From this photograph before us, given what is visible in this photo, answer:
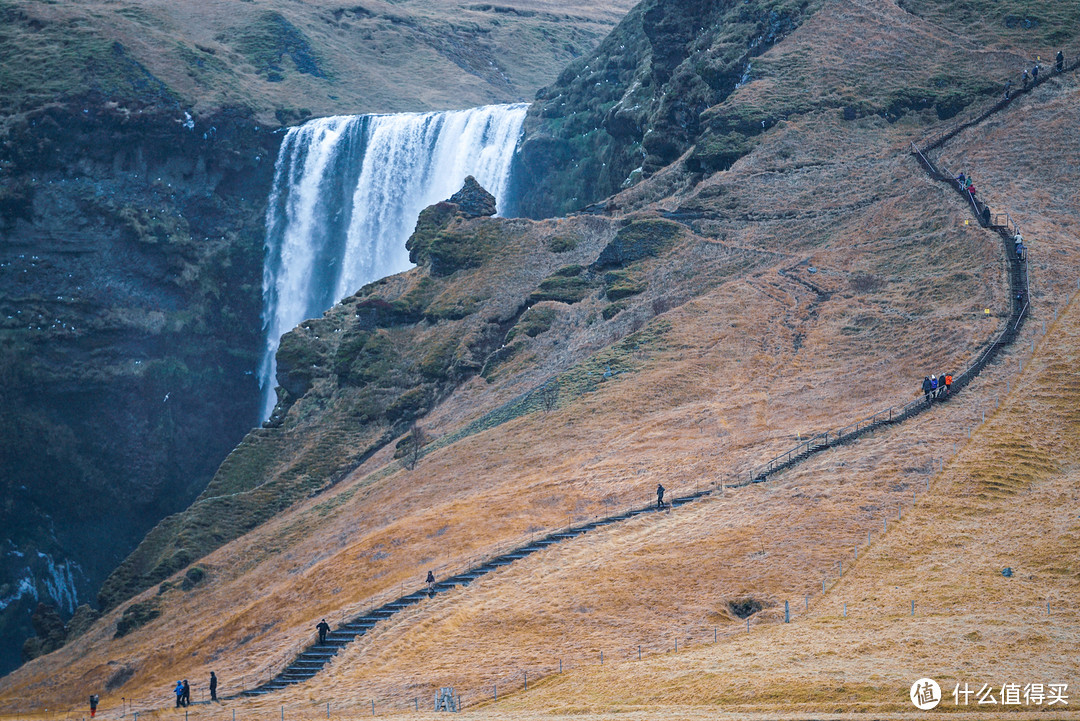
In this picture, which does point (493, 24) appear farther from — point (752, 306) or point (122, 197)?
point (752, 306)

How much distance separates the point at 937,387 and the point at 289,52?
9993 centimetres

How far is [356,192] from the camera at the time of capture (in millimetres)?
99438

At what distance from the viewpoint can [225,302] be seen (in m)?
101

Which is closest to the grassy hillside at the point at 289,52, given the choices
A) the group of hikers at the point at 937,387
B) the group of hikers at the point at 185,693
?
the group of hikers at the point at 185,693

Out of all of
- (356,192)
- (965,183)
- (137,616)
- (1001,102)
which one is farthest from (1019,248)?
(356,192)

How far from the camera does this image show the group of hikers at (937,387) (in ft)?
145

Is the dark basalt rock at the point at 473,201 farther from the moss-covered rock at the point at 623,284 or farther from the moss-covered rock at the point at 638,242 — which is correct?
the moss-covered rock at the point at 623,284

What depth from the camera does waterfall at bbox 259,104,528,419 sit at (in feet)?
319

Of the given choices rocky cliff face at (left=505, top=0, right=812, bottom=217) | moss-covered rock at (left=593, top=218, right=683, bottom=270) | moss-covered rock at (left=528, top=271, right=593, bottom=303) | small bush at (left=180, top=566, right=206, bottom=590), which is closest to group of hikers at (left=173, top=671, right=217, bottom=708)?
small bush at (left=180, top=566, right=206, bottom=590)

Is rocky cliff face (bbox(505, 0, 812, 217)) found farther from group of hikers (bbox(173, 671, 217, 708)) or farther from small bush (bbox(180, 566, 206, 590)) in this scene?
group of hikers (bbox(173, 671, 217, 708))

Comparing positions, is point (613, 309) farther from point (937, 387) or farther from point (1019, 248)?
point (937, 387)

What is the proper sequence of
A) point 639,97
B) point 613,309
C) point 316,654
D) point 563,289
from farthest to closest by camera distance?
point 639,97
point 563,289
point 613,309
point 316,654

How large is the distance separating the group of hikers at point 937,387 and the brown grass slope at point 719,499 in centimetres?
95

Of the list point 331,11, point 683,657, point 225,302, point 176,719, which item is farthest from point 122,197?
point 683,657
